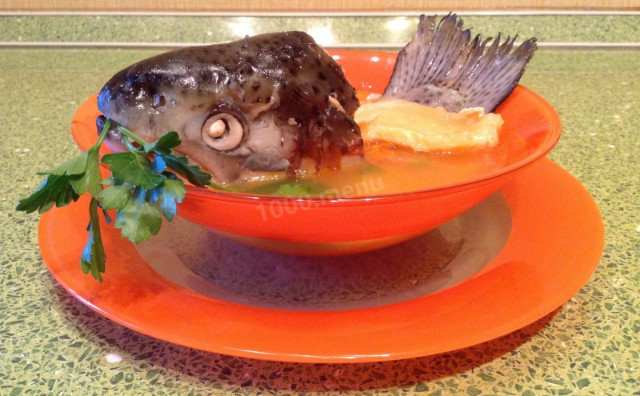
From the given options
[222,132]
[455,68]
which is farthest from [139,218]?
[455,68]

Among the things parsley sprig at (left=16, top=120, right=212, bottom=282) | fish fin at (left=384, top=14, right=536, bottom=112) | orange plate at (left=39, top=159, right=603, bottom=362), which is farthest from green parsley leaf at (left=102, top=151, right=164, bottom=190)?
fish fin at (left=384, top=14, right=536, bottom=112)

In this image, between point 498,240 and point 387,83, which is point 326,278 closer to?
point 498,240

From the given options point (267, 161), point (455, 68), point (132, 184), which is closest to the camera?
point (132, 184)

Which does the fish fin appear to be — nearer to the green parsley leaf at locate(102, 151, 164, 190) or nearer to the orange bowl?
the orange bowl

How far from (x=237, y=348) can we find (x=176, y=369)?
86 millimetres

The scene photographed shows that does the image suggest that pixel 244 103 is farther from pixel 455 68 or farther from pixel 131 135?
pixel 455 68

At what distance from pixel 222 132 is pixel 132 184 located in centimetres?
12

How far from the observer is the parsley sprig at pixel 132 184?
534 mm

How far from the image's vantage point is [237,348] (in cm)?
51

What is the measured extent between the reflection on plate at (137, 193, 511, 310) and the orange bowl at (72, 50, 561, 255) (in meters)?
0.04

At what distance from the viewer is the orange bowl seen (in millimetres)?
540

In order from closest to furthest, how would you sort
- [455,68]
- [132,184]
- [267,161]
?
[132,184]
[267,161]
[455,68]

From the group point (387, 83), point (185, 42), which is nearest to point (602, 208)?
point (387, 83)

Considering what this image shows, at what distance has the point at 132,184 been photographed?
54cm
